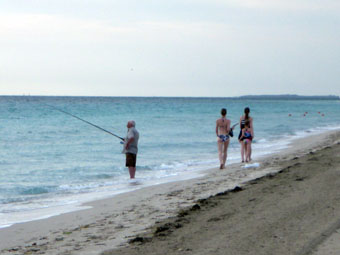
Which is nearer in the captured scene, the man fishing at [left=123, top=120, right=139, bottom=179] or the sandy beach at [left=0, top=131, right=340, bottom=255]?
the sandy beach at [left=0, top=131, right=340, bottom=255]

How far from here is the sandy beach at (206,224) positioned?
4711 millimetres

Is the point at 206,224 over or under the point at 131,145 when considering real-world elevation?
under

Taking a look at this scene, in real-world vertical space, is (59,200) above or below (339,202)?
below

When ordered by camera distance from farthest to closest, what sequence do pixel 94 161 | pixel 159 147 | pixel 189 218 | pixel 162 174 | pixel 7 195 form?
1. pixel 159 147
2. pixel 94 161
3. pixel 162 174
4. pixel 7 195
5. pixel 189 218

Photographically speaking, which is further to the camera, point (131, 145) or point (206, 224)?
point (131, 145)

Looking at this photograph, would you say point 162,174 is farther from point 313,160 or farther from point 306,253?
point 306,253

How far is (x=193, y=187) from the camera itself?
9.20 metres

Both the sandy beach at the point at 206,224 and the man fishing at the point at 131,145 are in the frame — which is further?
the man fishing at the point at 131,145

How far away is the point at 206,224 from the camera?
18.2ft

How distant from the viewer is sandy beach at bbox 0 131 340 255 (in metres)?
4.71

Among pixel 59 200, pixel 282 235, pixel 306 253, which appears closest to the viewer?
pixel 306 253

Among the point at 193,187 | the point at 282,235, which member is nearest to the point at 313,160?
the point at 193,187

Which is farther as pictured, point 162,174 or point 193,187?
point 162,174

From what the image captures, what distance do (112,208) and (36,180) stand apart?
4356 millimetres
